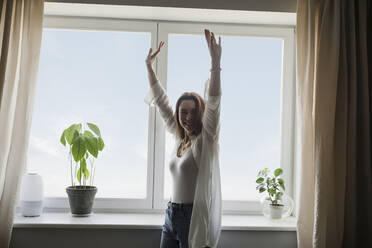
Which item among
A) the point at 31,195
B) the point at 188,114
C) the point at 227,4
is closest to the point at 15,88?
the point at 31,195

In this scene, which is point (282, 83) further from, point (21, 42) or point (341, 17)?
point (21, 42)

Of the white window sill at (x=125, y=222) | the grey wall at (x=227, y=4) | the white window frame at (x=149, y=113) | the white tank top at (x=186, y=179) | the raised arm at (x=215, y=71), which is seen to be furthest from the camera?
the white window frame at (x=149, y=113)

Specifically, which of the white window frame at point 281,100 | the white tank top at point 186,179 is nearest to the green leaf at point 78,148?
the white window frame at point 281,100

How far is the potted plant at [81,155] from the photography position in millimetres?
2133

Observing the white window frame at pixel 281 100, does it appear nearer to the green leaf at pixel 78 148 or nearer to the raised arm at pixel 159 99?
the raised arm at pixel 159 99

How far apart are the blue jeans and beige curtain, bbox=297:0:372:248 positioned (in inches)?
23.6

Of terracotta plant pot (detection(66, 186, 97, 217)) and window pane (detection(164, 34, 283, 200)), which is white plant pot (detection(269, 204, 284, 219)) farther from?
terracotta plant pot (detection(66, 186, 97, 217))

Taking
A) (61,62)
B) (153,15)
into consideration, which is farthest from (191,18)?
(61,62)

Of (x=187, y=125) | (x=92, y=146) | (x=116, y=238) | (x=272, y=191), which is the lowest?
(x=116, y=238)

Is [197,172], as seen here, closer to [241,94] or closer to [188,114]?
[188,114]

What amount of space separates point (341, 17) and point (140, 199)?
1.55m

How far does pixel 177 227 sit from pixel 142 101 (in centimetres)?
89

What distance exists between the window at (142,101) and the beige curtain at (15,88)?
35cm

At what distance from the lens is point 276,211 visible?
223cm
